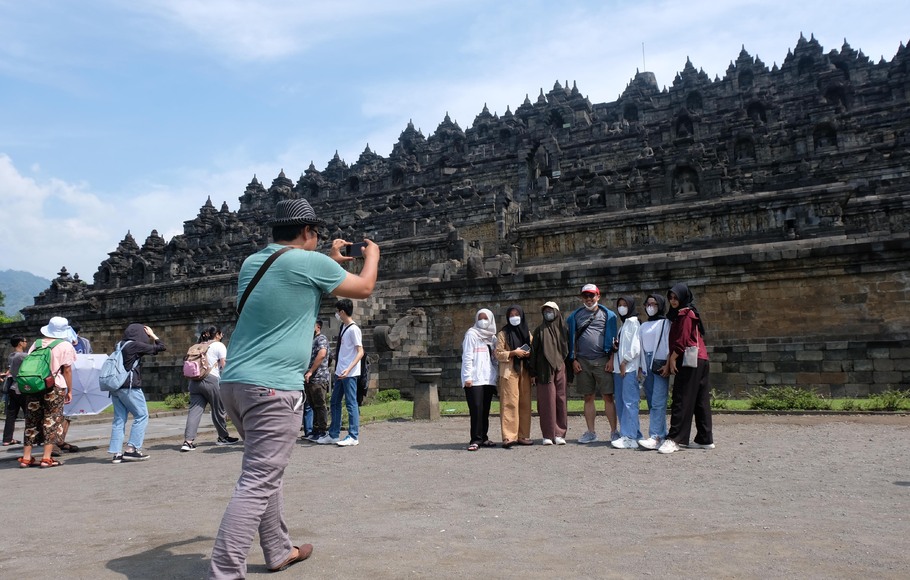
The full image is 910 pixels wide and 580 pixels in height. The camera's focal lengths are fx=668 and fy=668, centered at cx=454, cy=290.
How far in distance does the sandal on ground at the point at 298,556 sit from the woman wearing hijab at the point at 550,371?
4.95m

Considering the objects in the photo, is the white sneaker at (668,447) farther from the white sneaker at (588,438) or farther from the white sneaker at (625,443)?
the white sneaker at (588,438)

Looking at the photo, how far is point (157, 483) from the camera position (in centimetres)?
657

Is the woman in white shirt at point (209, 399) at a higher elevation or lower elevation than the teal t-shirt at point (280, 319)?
lower

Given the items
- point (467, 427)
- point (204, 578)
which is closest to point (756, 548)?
point (204, 578)

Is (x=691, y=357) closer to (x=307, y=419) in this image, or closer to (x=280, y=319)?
(x=280, y=319)

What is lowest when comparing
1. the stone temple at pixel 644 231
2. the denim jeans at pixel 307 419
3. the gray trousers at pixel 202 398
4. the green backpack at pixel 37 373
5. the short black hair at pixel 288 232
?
the denim jeans at pixel 307 419

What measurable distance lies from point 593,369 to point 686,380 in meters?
1.26

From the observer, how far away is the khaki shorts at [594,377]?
8398 millimetres

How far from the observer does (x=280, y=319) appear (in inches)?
142

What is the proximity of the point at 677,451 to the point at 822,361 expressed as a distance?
18.2ft

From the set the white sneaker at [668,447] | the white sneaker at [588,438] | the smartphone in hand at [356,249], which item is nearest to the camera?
the smartphone in hand at [356,249]

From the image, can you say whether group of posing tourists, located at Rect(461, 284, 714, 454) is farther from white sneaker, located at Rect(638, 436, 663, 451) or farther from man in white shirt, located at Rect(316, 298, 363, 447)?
man in white shirt, located at Rect(316, 298, 363, 447)

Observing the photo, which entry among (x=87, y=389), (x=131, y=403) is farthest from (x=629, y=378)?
(x=87, y=389)

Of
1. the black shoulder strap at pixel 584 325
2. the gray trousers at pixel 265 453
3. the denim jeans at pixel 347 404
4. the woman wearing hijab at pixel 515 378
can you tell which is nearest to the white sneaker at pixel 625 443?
the woman wearing hijab at pixel 515 378
